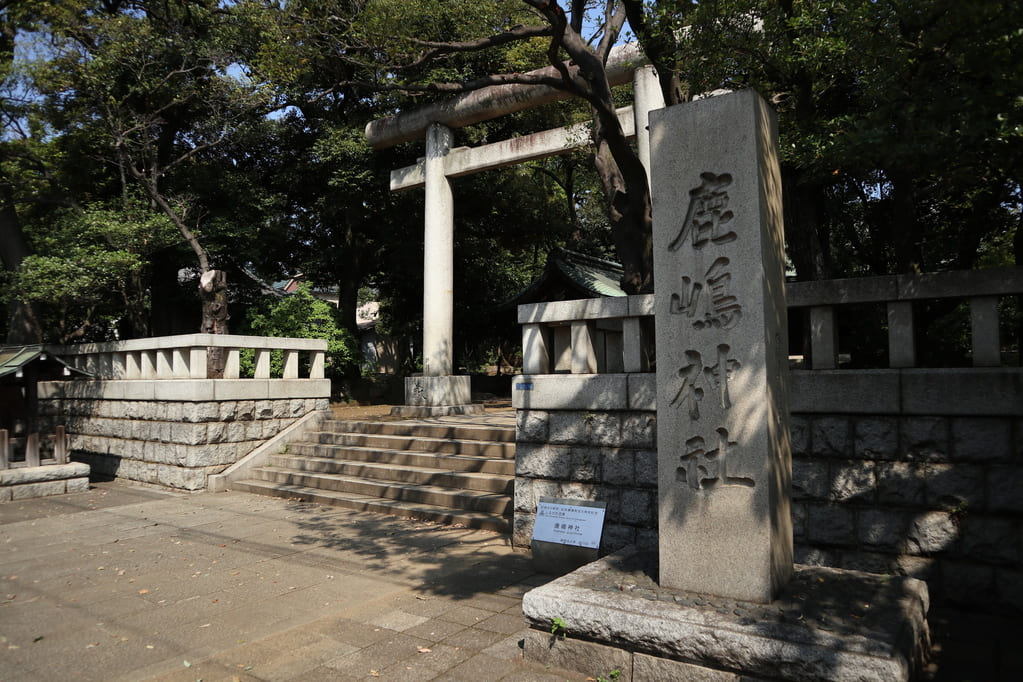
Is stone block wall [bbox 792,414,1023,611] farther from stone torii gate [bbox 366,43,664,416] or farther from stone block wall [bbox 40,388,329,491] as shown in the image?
stone torii gate [bbox 366,43,664,416]

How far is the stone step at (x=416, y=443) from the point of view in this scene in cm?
952

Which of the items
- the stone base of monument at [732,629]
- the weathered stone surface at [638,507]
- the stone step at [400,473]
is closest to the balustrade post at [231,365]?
the stone step at [400,473]

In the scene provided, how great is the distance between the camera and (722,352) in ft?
13.3

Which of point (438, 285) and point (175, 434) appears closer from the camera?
point (175, 434)

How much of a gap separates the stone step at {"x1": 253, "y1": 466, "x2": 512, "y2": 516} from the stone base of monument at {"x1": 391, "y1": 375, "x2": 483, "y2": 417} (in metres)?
3.38

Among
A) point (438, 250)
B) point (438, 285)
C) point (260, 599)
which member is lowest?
point (260, 599)

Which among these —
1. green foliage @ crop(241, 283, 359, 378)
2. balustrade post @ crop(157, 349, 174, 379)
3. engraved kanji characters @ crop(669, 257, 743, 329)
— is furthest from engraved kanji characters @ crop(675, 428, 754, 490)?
green foliage @ crop(241, 283, 359, 378)

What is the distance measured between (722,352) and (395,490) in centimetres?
610

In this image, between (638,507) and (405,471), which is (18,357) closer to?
(405,471)

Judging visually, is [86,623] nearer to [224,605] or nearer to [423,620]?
[224,605]

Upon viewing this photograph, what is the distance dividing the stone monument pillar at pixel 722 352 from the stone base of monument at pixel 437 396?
9.78 m

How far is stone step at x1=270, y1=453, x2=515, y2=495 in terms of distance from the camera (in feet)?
28.6

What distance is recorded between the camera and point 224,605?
5.37m

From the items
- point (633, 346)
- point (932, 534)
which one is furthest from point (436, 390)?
point (932, 534)
